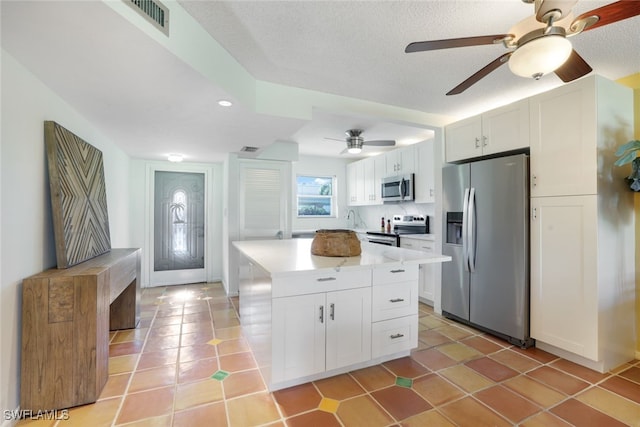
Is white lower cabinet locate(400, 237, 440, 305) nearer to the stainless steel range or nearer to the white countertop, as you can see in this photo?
the stainless steel range

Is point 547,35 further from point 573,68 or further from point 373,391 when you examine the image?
point 373,391

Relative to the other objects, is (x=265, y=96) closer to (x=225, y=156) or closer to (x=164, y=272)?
(x=225, y=156)

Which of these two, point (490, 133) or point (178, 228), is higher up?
point (490, 133)

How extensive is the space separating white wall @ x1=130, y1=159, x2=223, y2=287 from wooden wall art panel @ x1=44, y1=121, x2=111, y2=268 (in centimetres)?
179

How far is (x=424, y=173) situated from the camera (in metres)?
4.08

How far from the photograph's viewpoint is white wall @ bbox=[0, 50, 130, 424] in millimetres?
1535

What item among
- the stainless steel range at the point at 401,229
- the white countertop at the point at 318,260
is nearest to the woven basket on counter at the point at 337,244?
the white countertop at the point at 318,260

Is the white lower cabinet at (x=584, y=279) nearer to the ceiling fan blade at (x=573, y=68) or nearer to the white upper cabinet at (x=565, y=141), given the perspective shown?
the white upper cabinet at (x=565, y=141)

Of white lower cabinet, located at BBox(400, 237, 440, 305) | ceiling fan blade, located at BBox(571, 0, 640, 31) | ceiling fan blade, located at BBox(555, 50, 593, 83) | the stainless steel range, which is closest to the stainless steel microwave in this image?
the stainless steel range

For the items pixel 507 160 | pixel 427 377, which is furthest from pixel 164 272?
pixel 507 160

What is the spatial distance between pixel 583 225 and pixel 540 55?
1.57 meters

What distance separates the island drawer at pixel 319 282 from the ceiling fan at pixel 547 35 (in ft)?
4.72

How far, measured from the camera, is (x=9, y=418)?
156 cm

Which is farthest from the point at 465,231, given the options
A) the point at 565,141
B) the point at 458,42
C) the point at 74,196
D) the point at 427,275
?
the point at 74,196
